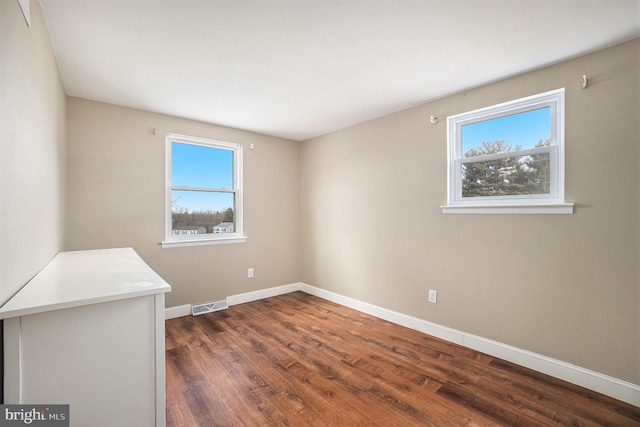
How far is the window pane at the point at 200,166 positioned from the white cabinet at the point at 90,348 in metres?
2.30

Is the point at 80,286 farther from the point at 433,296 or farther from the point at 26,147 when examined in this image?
the point at 433,296

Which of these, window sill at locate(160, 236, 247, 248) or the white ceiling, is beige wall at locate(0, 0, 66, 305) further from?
window sill at locate(160, 236, 247, 248)

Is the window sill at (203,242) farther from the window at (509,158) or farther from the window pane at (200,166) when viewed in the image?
the window at (509,158)

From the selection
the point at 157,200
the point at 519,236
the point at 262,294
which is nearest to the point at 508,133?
the point at 519,236

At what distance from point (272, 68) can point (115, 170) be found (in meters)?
2.04

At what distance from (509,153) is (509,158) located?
43 millimetres

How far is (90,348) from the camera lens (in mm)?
1096

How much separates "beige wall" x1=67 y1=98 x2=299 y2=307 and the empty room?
2 cm

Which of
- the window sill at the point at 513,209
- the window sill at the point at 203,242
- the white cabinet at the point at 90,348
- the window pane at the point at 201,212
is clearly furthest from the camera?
the window pane at the point at 201,212

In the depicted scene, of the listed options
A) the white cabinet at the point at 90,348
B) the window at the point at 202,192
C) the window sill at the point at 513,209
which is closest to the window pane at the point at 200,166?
the window at the point at 202,192

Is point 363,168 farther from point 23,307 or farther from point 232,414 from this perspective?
point 23,307

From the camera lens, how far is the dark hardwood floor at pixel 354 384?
1729 mm

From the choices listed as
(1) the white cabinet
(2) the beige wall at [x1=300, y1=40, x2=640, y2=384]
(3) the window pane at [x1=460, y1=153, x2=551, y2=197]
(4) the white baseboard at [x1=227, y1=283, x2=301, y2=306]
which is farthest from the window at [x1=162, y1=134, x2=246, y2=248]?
(3) the window pane at [x1=460, y1=153, x2=551, y2=197]

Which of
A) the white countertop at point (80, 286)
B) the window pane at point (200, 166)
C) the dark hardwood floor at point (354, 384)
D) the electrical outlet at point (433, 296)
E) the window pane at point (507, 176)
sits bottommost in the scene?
the dark hardwood floor at point (354, 384)
